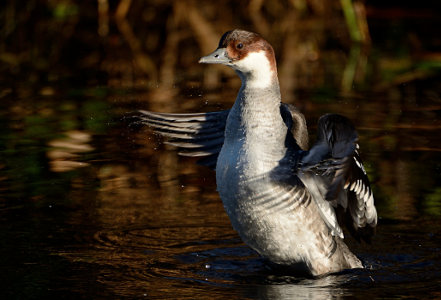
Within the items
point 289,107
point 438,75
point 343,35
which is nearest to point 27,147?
point 289,107

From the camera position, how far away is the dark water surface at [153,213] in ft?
17.1

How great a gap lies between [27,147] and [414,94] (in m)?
4.64

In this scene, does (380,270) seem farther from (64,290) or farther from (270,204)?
(64,290)

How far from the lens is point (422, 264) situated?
5656mm

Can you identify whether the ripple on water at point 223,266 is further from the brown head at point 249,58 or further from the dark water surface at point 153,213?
the brown head at point 249,58

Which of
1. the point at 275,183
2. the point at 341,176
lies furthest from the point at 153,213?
the point at 341,176

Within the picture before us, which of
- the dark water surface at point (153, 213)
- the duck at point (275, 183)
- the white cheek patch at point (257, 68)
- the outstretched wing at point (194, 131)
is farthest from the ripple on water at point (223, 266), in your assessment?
the white cheek patch at point (257, 68)

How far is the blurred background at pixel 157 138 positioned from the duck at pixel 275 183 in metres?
0.25

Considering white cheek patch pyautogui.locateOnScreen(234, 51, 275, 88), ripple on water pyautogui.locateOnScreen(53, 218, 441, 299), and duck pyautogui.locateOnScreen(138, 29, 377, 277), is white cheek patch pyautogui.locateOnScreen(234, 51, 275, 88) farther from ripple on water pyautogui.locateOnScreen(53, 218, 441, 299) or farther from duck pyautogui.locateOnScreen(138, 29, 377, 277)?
ripple on water pyautogui.locateOnScreen(53, 218, 441, 299)

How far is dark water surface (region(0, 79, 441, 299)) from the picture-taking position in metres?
5.20

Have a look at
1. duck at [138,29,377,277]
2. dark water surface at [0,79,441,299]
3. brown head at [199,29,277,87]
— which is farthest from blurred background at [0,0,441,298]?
brown head at [199,29,277,87]

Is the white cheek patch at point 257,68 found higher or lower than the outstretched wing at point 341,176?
higher

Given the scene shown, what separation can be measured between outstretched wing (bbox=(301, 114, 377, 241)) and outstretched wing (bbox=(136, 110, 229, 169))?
2.96 ft

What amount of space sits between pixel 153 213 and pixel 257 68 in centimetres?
167
